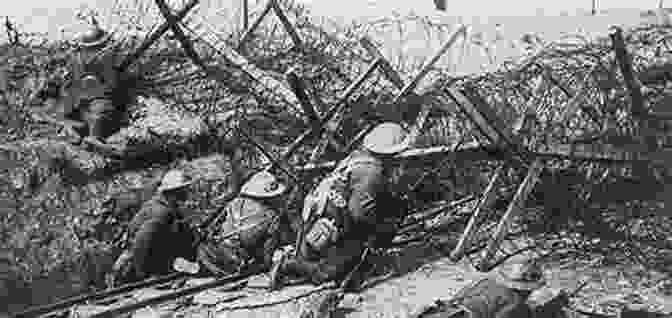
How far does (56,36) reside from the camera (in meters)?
12.6

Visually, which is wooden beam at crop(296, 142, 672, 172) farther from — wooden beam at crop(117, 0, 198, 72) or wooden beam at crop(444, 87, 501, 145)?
wooden beam at crop(117, 0, 198, 72)

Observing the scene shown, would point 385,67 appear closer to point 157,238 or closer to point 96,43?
point 157,238

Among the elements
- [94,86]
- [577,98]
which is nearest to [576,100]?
[577,98]

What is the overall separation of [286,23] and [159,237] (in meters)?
3.96

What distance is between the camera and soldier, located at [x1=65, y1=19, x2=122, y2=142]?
31.2ft

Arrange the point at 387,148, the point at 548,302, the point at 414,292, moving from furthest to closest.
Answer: the point at 387,148 → the point at 414,292 → the point at 548,302

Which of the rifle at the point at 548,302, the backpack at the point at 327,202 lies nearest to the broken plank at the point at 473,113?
the backpack at the point at 327,202

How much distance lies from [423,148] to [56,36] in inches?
334

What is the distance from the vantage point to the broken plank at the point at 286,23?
980 centimetres

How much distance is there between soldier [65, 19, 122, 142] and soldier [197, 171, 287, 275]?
3.11m

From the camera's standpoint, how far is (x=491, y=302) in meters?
4.90

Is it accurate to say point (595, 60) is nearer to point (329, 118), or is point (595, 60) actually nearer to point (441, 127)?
point (441, 127)

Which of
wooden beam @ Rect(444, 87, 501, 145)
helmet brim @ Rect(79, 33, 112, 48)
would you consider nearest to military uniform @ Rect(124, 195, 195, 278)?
wooden beam @ Rect(444, 87, 501, 145)

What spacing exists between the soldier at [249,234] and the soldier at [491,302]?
2249 millimetres
